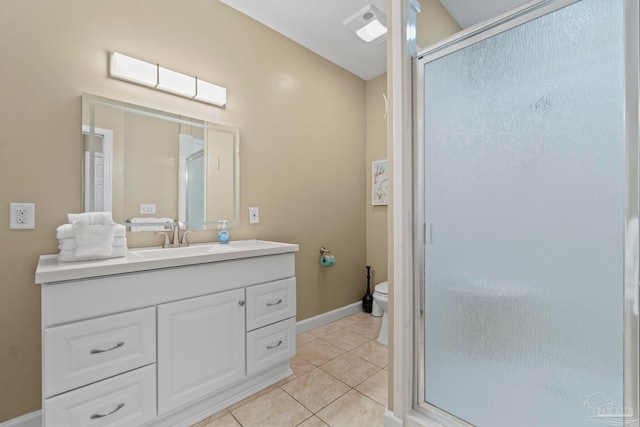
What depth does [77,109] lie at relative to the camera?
153 cm

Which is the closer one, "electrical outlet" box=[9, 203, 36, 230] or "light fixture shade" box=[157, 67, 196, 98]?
"electrical outlet" box=[9, 203, 36, 230]

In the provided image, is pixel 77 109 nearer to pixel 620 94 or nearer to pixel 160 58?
pixel 160 58

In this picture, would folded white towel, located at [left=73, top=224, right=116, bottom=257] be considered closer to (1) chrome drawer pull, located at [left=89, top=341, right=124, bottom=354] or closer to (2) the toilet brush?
(1) chrome drawer pull, located at [left=89, top=341, right=124, bottom=354]

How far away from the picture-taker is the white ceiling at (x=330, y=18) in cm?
173

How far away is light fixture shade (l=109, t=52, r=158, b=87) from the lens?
1608mm

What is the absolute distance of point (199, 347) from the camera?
57.0 inches

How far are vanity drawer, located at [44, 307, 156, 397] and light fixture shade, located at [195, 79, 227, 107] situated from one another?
139 cm

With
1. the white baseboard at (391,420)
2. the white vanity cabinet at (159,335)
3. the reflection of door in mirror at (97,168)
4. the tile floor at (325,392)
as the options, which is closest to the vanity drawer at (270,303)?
the white vanity cabinet at (159,335)

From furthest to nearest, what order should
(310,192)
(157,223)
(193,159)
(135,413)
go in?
(310,192) < (193,159) < (157,223) < (135,413)

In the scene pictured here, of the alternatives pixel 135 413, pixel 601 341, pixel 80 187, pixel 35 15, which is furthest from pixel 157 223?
pixel 601 341

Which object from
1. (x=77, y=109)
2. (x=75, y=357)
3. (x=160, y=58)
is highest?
(x=160, y=58)

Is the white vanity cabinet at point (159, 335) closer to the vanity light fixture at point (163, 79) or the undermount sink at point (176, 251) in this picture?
the undermount sink at point (176, 251)

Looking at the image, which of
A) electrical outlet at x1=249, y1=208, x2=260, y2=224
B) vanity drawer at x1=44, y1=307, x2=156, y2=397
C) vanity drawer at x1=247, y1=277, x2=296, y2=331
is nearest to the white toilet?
vanity drawer at x1=247, y1=277, x2=296, y2=331

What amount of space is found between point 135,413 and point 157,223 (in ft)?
3.25
